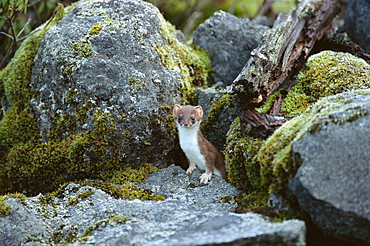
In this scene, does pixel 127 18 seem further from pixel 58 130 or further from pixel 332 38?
pixel 332 38

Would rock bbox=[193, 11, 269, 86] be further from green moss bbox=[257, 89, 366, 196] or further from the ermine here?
green moss bbox=[257, 89, 366, 196]

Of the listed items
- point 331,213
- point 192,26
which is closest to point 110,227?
point 331,213

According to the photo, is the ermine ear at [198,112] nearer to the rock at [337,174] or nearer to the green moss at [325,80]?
the green moss at [325,80]

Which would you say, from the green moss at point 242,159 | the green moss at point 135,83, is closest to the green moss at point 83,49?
the green moss at point 135,83

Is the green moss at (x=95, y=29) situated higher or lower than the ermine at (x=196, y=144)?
higher

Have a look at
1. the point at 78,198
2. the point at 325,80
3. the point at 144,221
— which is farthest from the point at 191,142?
the point at 325,80

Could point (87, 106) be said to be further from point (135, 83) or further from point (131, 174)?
point (131, 174)

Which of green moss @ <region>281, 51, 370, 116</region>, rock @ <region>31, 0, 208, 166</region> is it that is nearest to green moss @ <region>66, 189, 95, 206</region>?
rock @ <region>31, 0, 208, 166</region>
